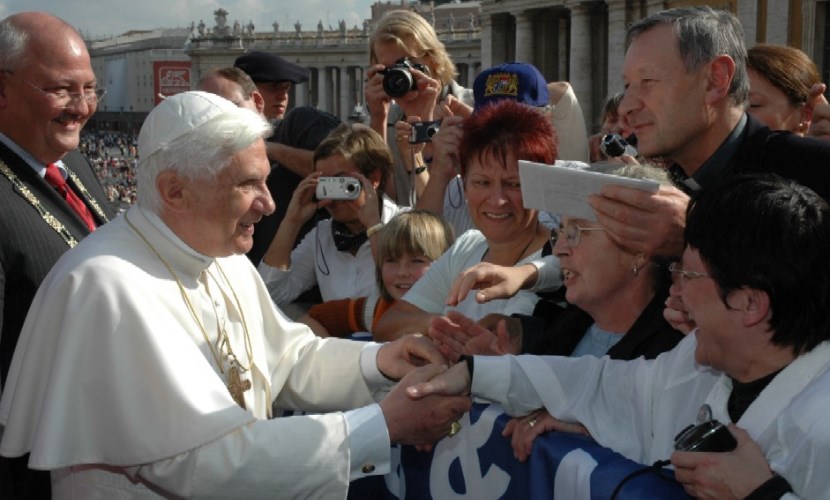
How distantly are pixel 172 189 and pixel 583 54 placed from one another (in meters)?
32.9

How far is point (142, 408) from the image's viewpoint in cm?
279

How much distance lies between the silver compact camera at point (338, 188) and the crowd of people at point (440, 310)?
1066 mm

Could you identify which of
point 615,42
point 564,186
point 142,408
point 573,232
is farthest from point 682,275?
point 615,42

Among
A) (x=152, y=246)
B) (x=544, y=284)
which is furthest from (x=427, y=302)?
(x=152, y=246)

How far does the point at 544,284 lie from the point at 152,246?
131 centimetres

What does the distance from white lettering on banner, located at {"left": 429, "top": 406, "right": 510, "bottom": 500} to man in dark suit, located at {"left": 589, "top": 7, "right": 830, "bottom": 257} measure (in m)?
1.04

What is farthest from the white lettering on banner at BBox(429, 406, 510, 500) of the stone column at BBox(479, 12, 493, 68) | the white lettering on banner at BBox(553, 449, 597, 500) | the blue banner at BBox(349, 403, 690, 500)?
the stone column at BBox(479, 12, 493, 68)

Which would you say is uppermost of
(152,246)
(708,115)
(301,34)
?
(708,115)

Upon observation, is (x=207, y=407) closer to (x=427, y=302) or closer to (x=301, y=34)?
(x=427, y=302)

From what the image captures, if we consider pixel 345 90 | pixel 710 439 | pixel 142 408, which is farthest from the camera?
pixel 345 90

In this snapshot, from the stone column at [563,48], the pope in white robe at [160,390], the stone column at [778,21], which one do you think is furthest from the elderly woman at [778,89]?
the stone column at [563,48]

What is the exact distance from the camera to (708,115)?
329cm

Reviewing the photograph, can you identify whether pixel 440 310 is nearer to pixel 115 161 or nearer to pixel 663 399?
pixel 663 399

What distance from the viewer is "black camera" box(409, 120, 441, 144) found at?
5309 mm
